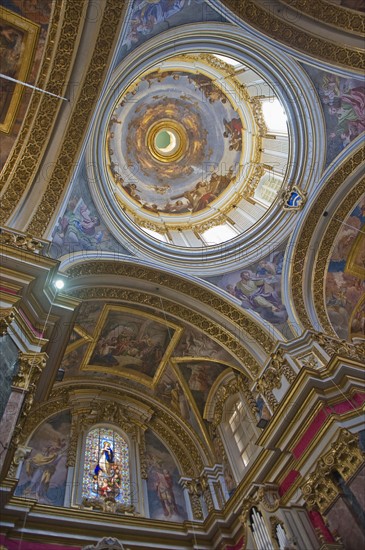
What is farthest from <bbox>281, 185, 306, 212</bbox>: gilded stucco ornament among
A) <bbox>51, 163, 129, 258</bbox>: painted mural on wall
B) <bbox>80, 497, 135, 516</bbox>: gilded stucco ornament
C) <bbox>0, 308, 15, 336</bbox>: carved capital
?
<bbox>80, 497, 135, 516</bbox>: gilded stucco ornament

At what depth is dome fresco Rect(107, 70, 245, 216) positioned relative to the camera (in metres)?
15.1

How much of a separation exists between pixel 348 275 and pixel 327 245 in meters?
1.02

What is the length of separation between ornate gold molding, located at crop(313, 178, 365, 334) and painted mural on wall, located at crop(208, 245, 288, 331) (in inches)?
38.9

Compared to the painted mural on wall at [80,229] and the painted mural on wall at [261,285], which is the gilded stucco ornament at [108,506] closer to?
the painted mural on wall at [80,229]

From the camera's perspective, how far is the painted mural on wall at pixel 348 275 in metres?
12.2

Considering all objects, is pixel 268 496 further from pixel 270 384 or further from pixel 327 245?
pixel 327 245

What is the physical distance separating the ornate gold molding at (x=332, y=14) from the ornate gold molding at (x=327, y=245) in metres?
3.74

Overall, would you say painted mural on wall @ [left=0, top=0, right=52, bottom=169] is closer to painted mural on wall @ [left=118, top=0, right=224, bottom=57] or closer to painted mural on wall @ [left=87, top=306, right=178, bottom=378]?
painted mural on wall @ [left=118, top=0, right=224, bottom=57]

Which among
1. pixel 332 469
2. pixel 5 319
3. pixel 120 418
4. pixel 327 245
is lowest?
pixel 332 469

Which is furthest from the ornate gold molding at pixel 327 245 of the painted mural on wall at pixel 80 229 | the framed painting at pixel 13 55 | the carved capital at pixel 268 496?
the framed painting at pixel 13 55

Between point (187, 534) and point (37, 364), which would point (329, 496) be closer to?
point (187, 534)

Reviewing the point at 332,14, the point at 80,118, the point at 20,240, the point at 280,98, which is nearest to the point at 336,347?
the point at 280,98

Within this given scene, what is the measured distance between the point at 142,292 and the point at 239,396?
3.84 m

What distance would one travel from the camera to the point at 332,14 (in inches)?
411
